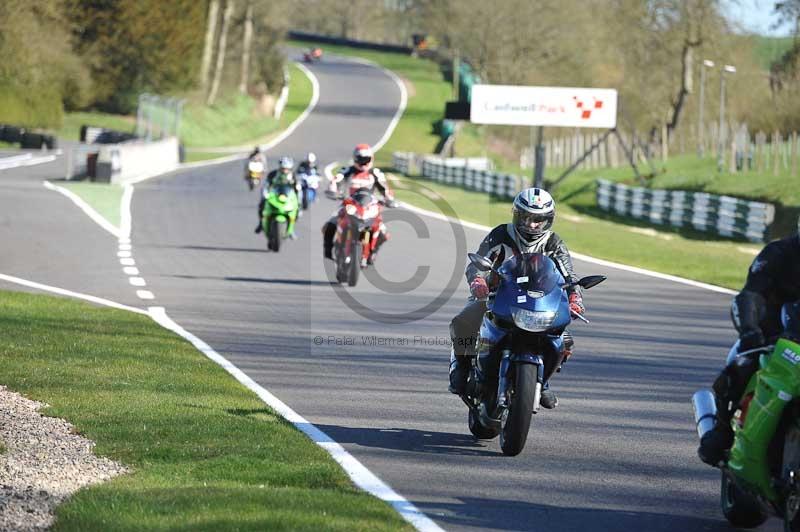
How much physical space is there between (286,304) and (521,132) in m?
66.5

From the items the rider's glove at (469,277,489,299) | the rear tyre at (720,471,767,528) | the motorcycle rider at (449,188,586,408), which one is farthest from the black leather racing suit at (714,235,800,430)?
the rider's glove at (469,277,489,299)

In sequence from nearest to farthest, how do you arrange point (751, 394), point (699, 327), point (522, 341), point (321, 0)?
point (751, 394), point (522, 341), point (699, 327), point (321, 0)

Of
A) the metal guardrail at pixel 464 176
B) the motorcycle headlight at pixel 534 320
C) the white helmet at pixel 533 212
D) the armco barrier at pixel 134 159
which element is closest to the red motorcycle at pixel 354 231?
the white helmet at pixel 533 212

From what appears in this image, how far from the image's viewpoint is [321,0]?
134625mm

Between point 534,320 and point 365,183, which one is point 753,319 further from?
point 365,183

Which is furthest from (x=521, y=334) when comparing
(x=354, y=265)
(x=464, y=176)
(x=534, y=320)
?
(x=464, y=176)

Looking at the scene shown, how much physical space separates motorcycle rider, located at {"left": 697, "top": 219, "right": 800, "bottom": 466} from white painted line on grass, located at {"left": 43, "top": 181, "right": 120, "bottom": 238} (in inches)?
825

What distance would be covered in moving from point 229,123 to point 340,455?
277ft

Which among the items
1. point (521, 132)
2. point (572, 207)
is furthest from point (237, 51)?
point (572, 207)

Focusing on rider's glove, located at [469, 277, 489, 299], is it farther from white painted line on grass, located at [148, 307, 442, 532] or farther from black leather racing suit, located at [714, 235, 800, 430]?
black leather racing suit, located at [714, 235, 800, 430]

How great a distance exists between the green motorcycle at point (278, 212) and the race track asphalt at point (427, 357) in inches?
14.3

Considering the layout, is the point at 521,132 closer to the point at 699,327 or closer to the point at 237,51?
the point at 237,51

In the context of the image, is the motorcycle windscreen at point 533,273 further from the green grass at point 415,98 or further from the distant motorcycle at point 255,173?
the green grass at point 415,98

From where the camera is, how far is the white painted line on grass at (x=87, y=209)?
28422mm
